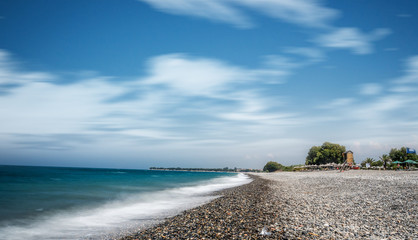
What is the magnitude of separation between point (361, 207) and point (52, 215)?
18.0 metres

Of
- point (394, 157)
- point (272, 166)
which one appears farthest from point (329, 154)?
point (272, 166)

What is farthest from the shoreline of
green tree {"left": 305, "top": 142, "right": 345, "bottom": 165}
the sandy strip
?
green tree {"left": 305, "top": 142, "right": 345, "bottom": 165}

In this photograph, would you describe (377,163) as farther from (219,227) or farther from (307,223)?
(219,227)

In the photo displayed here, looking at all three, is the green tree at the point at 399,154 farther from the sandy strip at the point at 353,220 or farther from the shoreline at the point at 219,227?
the shoreline at the point at 219,227

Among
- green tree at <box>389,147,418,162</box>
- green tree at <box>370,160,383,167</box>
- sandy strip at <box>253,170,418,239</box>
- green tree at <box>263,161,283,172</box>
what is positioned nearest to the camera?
sandy strip at <box>253,170,418,239</box>

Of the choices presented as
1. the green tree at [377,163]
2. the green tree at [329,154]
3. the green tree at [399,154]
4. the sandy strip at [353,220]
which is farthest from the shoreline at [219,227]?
the green tree at [329,154]

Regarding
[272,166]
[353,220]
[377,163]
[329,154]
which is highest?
[329,154]

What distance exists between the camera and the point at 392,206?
12188 mm

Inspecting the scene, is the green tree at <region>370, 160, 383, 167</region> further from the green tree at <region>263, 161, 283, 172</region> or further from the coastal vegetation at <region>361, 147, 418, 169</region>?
the green tree at <region>263, 161, 283, 172</region>

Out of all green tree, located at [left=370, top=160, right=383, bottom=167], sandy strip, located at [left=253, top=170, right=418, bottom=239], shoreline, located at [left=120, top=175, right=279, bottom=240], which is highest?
sandy strip, located at [left=253, top=170, right=418, bottom=239]

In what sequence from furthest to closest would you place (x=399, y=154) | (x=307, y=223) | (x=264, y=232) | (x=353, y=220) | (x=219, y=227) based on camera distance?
(x=399, y=154) < (x=353, y=220) < (x=219, y=227) < (x=307, y=223) < (x=264, y=232)

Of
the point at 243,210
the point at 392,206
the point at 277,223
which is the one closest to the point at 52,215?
the point at 243,210

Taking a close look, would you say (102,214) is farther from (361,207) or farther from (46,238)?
(361,207)

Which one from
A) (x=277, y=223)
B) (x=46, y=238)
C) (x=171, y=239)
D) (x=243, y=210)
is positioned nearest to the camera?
(x=171, y=239)
